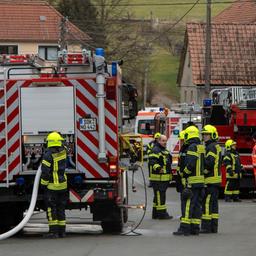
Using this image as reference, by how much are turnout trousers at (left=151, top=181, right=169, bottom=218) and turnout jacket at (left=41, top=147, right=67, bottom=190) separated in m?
4.27

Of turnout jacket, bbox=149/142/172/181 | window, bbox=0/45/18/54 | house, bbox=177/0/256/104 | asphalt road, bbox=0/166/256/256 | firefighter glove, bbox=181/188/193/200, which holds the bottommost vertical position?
asphalt road, bbox=0/166/256/256

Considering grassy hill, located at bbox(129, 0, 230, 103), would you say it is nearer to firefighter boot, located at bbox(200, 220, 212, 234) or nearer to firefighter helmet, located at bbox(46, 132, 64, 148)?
firefighter boot, located at bbox(200, 220, 212, 234)

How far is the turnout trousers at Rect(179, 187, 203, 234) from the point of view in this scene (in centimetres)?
1373

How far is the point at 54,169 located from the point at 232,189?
974 centimetres

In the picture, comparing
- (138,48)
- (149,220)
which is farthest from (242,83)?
(149,220)

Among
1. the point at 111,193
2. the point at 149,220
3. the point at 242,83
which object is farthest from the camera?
the point at 242,83

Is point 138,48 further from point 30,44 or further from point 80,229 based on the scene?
point 80,229

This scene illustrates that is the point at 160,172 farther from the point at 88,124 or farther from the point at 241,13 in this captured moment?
the point at 241,13

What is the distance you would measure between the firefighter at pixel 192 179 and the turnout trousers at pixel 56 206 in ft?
6.31

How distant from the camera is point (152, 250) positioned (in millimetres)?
12117

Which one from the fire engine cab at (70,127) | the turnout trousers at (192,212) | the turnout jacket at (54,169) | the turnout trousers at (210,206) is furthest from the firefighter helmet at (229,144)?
the turnout jacket at (54,169)

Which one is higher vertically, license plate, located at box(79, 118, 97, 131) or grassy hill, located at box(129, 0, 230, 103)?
grassy hill, located at box(129, 0, 230, 103)

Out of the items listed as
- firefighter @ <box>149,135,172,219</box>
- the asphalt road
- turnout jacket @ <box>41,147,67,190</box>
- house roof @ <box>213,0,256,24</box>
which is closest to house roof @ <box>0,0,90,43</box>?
house roof @ <box>213,0,256,24</box>

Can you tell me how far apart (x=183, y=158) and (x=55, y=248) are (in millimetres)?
2727
